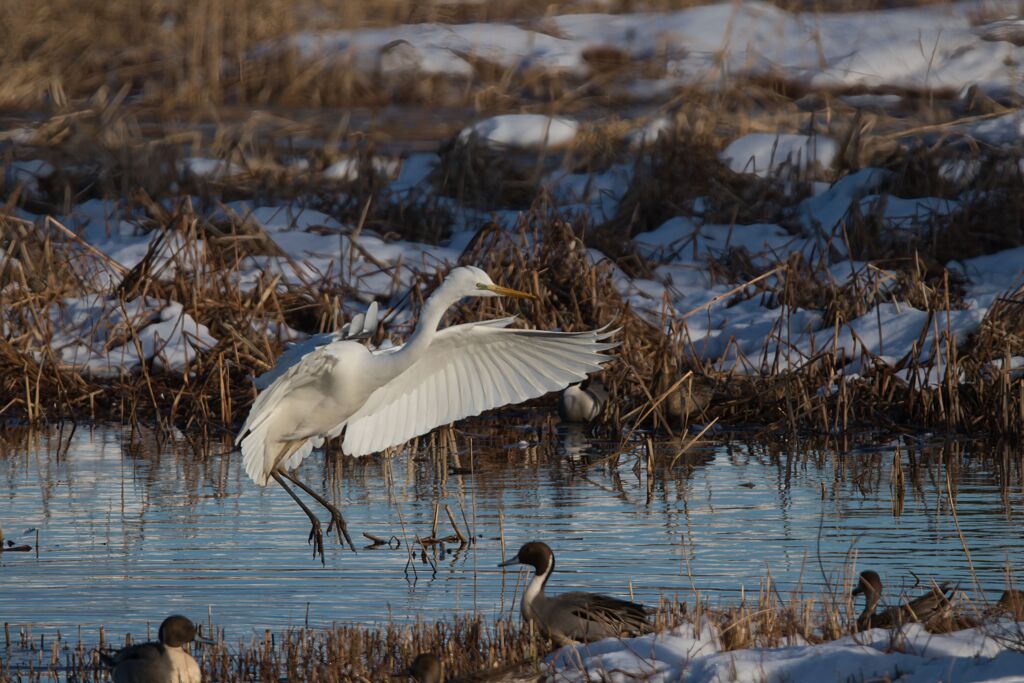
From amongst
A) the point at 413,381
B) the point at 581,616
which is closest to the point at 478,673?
the point at 581,616

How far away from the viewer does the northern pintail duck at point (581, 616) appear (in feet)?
22.1

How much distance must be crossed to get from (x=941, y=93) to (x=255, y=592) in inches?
702

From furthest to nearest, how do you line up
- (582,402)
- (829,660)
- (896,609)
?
(582,402) < (896,609) < (829,660)

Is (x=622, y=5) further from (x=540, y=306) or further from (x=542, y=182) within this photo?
(x=540, y=306)

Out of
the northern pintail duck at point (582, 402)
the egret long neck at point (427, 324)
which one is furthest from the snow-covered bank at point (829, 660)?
the northern pintail duck at point (582, 402)

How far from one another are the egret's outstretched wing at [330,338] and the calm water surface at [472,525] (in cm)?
91

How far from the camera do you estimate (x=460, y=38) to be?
84.7 ft

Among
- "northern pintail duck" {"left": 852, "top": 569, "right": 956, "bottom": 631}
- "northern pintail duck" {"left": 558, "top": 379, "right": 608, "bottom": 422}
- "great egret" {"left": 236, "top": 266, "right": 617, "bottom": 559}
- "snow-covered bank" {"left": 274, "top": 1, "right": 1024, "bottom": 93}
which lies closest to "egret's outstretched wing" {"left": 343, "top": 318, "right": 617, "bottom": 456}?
"great egret" {"left": 236, "top": 266, "right": 617, "bottom": 559}

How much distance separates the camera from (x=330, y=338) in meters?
8.34

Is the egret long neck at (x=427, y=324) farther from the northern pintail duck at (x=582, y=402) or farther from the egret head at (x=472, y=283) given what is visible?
the northern pintail duck at (x=582, y=402)

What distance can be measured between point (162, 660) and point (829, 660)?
236cm

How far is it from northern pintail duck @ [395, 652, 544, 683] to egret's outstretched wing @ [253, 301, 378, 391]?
2.07 m

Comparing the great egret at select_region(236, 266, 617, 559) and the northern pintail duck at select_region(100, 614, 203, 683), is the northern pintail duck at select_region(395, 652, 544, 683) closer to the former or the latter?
the northern pintail duck at select_region(100, 614, 203, 683)

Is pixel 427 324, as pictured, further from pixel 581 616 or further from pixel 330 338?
pixel 581 616
